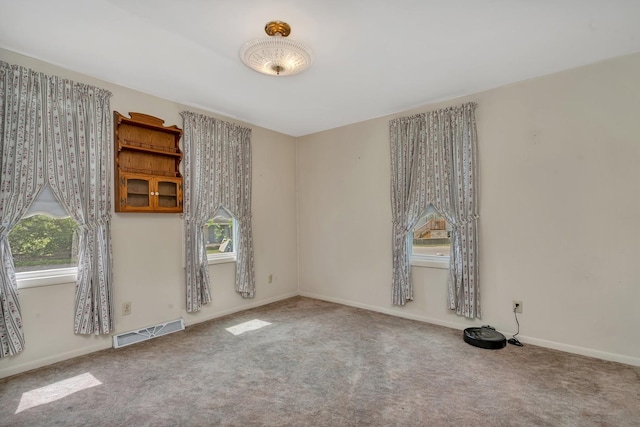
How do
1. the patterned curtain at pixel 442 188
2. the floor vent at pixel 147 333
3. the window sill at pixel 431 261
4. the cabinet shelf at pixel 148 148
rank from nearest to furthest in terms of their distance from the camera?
the floor vent at pixel 147 333 → the cabinet shelf at pixel 148 148 → the patterned curtain at pixel 442 188 → the window sill at pixel 431 261

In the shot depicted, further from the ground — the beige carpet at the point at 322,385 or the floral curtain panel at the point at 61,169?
the floral curtain panel at the point at 61,169

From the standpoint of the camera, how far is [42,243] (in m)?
2.70

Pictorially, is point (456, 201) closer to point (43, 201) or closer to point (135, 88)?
point (135, 88)

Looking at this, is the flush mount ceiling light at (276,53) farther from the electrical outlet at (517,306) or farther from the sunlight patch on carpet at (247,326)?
the electrical outlet at (517,306)

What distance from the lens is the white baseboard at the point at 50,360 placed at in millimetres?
2445

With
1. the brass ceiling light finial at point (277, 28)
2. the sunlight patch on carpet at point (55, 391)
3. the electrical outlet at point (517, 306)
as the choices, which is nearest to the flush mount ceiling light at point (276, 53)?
the brass ceiling light finial at point (277, 28)

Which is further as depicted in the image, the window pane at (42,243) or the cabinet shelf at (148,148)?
the cabinet shelf at (148,148)

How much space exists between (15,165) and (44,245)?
714mm

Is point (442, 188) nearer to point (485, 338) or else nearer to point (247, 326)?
point (485, 338)

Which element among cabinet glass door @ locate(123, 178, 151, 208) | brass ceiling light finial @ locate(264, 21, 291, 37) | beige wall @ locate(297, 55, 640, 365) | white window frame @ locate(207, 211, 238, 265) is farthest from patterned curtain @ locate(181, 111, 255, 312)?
beige wall @ locate(297, 55, 640, 365)

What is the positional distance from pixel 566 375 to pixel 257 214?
3.76 metres

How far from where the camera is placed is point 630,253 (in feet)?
8.51

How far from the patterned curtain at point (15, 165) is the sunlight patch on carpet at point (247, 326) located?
5.80 feet

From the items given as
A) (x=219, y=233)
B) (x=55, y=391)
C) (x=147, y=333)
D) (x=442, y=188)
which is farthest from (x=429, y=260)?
(x=55, y=391)
